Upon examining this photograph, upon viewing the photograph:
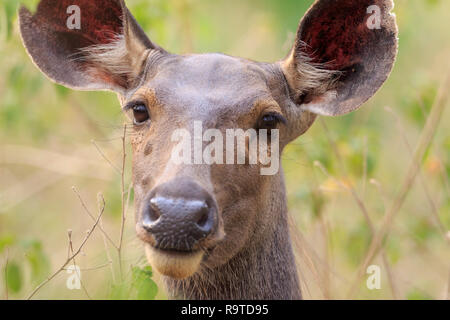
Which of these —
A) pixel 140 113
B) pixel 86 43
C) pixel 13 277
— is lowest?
pixel 13 277

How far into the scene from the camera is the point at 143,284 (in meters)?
5.09

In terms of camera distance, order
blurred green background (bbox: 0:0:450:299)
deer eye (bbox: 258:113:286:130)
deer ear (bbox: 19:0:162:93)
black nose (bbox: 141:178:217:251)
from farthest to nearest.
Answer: blurred green background (bbox: 0:0:450:299) → deer ear (bbox: 19:0:162:93) → deer eye (bbox: 258:113:286:130) → black nose (bbox: 141:178:217:251)

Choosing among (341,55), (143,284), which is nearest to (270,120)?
(341,55)

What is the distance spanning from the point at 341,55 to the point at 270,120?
0.85m

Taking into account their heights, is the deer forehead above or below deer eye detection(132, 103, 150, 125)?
above

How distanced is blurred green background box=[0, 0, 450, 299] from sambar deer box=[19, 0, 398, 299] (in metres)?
0.43

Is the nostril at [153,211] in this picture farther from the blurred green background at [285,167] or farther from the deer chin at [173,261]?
the blurred green background at [285,167]

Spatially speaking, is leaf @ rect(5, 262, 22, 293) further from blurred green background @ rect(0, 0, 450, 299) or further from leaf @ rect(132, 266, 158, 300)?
leaf @ rect(132, 266, 158, 300)

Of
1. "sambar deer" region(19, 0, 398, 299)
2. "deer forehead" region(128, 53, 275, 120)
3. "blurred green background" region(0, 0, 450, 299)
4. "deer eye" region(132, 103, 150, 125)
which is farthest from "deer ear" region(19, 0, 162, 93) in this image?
"deer eye" region(132, 103, 150, 125)

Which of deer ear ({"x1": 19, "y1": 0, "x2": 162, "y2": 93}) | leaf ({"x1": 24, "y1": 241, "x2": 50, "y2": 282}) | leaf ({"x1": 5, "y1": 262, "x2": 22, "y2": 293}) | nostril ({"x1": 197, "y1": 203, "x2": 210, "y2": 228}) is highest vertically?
deer ear ({"x1": 19, "y1": 0, "x2": 162, "y2": 93})

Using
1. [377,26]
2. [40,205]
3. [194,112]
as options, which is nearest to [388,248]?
[377,26]

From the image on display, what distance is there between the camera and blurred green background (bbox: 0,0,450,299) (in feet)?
23.4

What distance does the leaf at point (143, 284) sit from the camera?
200 inches

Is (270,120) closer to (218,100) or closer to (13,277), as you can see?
(218,100)
